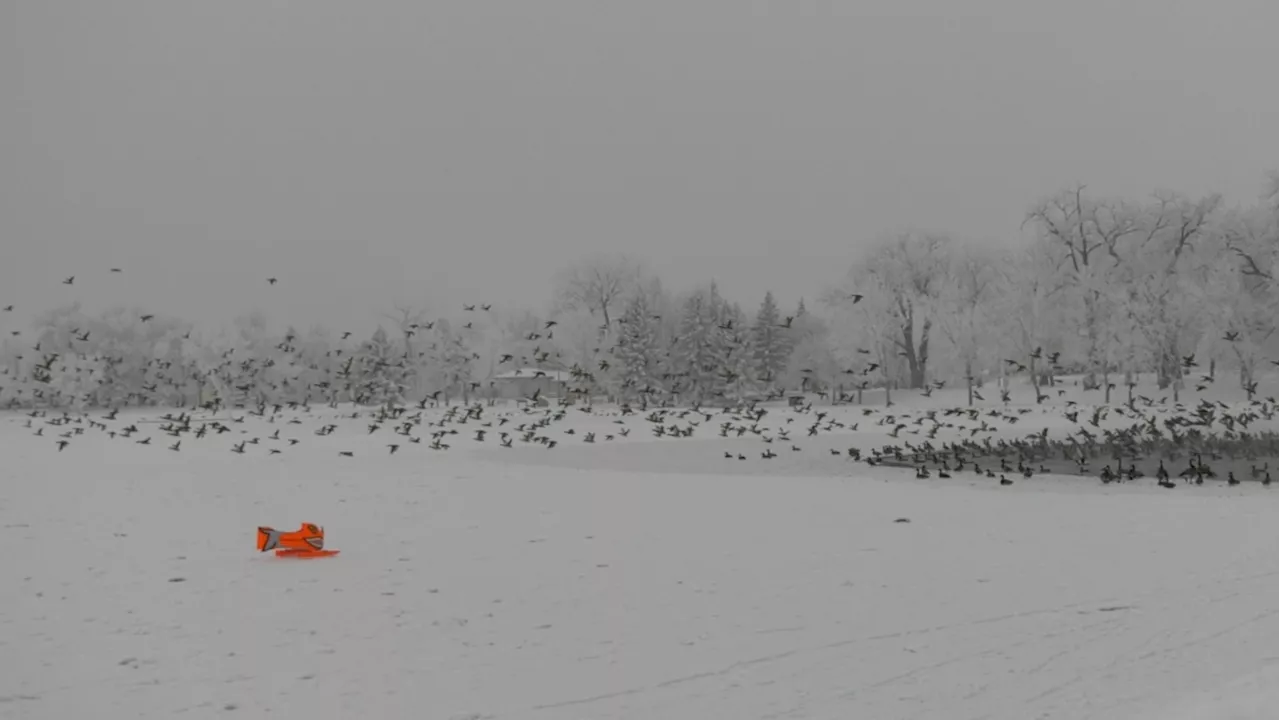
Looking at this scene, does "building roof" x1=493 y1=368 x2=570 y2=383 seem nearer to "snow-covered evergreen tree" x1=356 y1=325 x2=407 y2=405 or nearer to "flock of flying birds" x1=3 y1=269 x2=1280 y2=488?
"snow-covered evergreen tree" x1=356 y1=325 x2=407 y2=405

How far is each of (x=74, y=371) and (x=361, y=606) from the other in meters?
80.7

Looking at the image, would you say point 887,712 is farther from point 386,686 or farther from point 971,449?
point 971,449

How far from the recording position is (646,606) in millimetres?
8055

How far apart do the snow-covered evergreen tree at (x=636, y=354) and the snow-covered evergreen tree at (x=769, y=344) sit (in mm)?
8180

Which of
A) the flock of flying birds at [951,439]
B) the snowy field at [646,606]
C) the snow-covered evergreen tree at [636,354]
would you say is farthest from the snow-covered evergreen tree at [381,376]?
the snowy field at [646,606]

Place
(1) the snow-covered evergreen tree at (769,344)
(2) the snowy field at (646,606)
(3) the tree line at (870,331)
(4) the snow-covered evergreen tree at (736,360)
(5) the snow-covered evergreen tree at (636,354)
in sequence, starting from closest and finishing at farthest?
(2) the snowy field at (646,606) → (3) the tree line at (870,331) → (5) the snow-covered evergreen tree at (636,354) → (4) the snow-covered evergreen tree at (736,360) → (1) the snow-covered evergreen tree at (769,344)

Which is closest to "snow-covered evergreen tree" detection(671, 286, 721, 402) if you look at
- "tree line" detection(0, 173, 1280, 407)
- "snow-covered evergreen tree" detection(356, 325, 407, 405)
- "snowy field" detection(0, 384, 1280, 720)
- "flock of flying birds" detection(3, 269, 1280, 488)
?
"tree line" detection(0, 173, 1280, 407)

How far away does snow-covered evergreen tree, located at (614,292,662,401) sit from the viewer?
66.2m

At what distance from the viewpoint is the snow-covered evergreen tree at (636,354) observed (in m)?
66.2

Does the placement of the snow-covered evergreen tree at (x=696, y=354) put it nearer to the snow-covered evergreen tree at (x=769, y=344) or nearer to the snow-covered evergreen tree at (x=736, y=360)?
the snow-covered evergreen tree at (x=736, y=360)

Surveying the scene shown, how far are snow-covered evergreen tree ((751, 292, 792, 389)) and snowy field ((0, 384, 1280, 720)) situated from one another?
56.6 metres

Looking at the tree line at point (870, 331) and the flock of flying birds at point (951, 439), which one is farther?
the tree line at point (870, 331)

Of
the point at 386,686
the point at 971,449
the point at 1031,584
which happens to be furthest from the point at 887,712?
the point at 971,449

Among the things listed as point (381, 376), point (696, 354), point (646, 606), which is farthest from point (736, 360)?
point (646, 606)
